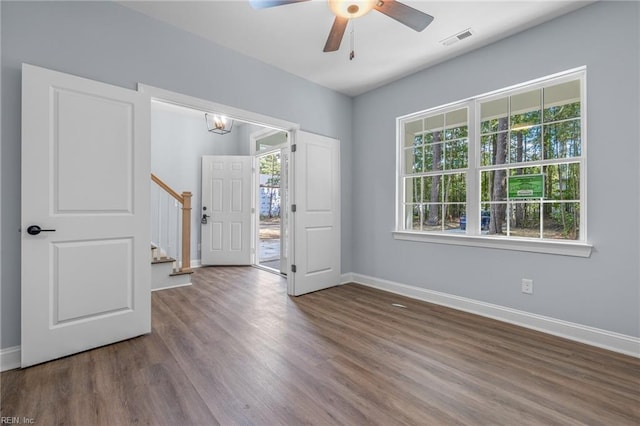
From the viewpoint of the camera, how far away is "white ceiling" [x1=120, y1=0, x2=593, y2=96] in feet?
8.32

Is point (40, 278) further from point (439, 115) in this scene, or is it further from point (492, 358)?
point (439, 115)

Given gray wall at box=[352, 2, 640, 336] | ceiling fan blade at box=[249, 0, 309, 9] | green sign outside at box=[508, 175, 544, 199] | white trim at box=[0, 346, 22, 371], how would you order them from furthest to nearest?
green sign outside at box=[508, 175, 544, 199] → gray wall at box=[352, 2, 640, 336] → white trim at box=[0, 346, 22, 371] → ceiling fan blade at box=[249, 0, 309, 9]

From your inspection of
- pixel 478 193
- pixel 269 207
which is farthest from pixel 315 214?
pixel 269 207

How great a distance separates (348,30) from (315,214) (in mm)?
2189

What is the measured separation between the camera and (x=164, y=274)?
4.18 m

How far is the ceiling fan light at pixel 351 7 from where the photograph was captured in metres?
1.92

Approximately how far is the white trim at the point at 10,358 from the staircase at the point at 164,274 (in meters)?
1.97

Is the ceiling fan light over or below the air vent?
below

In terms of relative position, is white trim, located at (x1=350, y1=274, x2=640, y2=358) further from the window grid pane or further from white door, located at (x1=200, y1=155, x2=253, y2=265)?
white door, located at (x1=200, y1=155, x2=253, y2=265)

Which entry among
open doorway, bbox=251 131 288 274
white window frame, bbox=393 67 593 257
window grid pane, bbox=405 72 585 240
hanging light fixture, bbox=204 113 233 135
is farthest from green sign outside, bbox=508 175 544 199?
hanging light fixture, bbox=204 113 233 135

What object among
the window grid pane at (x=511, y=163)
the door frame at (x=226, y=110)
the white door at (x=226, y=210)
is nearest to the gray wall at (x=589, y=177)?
the window grid pane at (x=511, y=163)

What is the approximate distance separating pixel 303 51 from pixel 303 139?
104 centimetres

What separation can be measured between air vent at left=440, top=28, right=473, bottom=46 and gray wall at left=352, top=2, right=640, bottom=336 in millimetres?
337

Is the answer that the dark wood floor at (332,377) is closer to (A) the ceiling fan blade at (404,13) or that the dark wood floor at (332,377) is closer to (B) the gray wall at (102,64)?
(B) the gray wall at (102,64)
